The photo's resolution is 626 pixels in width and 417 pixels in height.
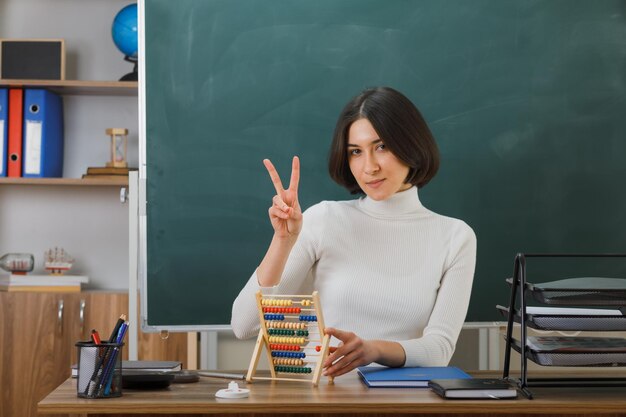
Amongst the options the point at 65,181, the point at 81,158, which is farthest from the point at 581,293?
the point at 81,158

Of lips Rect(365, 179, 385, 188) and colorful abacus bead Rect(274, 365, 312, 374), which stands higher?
lips Rect(365, 179, 385, 188)

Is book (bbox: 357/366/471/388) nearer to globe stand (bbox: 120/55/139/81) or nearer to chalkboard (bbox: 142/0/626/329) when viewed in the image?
chalkboard (bbox: 142/0/626/329)

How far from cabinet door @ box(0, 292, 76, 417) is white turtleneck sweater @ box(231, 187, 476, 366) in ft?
4.84

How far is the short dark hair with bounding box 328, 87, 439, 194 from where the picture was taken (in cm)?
224

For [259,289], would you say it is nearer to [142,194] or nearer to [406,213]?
[406,213]

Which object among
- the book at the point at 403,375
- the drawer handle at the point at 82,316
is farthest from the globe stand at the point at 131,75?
the book at the point at 403,375

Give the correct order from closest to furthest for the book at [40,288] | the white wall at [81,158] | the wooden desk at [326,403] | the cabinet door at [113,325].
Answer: the wooden desk at [326,403]
the cabinet door at [113,325]
the book at [40,288]
the white wall at [81,158]

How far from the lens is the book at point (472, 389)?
1559 millimetres

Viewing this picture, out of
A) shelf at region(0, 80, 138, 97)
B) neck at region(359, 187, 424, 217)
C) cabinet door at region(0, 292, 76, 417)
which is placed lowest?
cabinet door at region(0, 292, 76, 417)

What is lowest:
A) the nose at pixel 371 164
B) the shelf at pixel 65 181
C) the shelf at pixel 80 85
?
the nose at pixel 371 164

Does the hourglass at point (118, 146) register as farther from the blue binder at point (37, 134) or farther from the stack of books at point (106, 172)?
the blue binder at point (37, 134)

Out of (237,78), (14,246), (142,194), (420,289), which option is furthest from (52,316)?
(420,289)

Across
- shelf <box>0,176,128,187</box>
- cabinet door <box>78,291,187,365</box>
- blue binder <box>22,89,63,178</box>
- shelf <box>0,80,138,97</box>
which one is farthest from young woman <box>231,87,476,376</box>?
blue binder <box>22,89,63,178</box>

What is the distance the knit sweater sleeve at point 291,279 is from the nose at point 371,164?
18 cm
